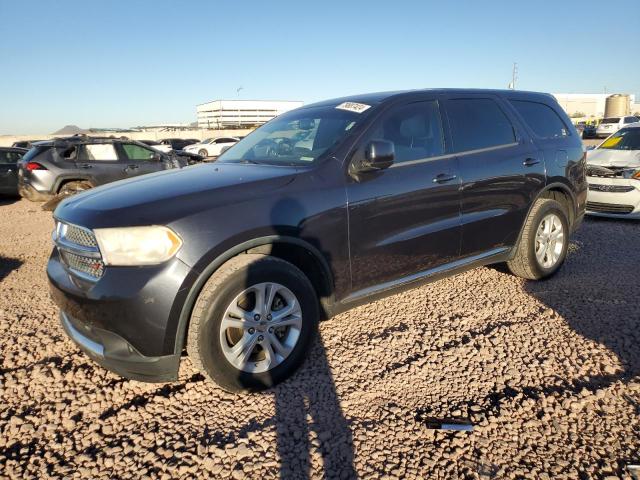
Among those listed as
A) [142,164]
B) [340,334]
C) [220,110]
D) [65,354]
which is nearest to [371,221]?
[340,334]

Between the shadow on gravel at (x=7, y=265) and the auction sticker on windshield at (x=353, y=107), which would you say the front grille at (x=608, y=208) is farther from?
the shadow on gravel at (x=7, y=265)

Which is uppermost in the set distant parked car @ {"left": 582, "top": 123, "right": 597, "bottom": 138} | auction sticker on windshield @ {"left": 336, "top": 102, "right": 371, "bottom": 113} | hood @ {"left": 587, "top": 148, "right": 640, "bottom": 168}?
auction sticker on windshield @ {"left": 336, "top": 102, "right": 371, "bottom": 113}

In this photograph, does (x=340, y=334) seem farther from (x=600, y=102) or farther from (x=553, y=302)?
(x=600, y=102)

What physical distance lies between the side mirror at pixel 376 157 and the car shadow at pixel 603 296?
6.09 ft

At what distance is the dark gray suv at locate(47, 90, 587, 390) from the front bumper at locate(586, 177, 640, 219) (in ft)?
11.6

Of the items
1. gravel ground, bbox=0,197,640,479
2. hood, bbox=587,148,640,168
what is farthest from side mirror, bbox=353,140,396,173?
hood, bbox=587,148,640,168

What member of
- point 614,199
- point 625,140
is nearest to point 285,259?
point 614,199

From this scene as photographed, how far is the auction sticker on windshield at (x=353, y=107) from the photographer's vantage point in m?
3.33

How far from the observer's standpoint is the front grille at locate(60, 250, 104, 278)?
2.37 metres

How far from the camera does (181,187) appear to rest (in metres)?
2.67

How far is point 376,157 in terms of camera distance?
9.47ft

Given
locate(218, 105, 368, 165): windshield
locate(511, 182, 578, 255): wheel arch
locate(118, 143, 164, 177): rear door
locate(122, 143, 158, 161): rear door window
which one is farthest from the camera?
locate(122, 143, 158, 161): rear door window

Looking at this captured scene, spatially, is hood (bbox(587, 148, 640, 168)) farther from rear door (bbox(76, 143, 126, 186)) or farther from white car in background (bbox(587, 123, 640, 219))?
rear door (bbox(76, 143, 126, 186))

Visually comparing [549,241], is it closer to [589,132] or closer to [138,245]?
[138,245]
